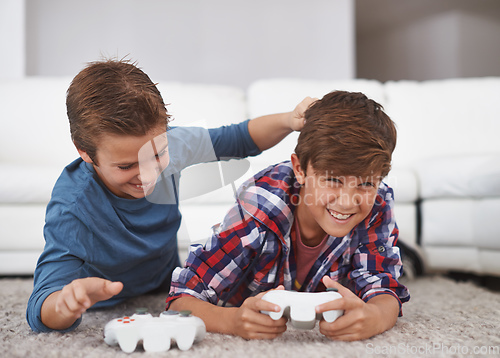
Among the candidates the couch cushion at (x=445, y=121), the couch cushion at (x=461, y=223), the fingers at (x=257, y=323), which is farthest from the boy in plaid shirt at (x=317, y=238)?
the couch cushion at (x=445, y=121)

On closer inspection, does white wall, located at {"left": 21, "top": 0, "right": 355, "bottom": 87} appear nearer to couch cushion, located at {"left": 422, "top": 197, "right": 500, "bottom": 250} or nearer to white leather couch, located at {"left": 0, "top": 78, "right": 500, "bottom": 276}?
white leather couch, located at {"left": 0, "top": 78, "right": 500, "bottom": 276}

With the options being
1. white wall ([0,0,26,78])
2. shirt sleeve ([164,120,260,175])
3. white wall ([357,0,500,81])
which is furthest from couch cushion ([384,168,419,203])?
white wall ([357,0,500,81])

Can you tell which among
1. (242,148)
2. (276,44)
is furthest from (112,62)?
(276,44)

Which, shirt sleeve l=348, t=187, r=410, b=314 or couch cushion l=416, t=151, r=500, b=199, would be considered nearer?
shirt sleeve l=348, t=187, r=410, b=314

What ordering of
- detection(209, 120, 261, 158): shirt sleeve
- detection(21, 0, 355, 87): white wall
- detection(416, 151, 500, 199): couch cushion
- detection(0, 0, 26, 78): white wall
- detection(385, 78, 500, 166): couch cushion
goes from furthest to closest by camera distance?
detection(21, 0, 355, 87): white wall
detection(0, 0, 26, 78): white wall
detection(385, 78, 500, 166): couch cushion
detection(416, 151, 500, 199): couch cushion
detection(209, 120, 261, 158): shirt sleeve

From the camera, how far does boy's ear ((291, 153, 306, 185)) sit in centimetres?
77

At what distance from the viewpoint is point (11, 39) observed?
2260 mm

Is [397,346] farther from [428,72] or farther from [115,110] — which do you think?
[428,72]

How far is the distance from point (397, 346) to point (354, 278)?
19cm

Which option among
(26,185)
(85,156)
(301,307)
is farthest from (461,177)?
(26,185)

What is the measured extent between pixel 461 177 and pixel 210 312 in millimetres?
890

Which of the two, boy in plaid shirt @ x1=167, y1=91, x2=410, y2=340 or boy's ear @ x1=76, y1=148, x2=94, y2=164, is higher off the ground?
boy's ear @ x1=76, y1=148, x2=94, y2=164

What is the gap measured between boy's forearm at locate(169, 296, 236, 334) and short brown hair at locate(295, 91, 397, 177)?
0.25m

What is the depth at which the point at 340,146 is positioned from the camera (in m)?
0.69
